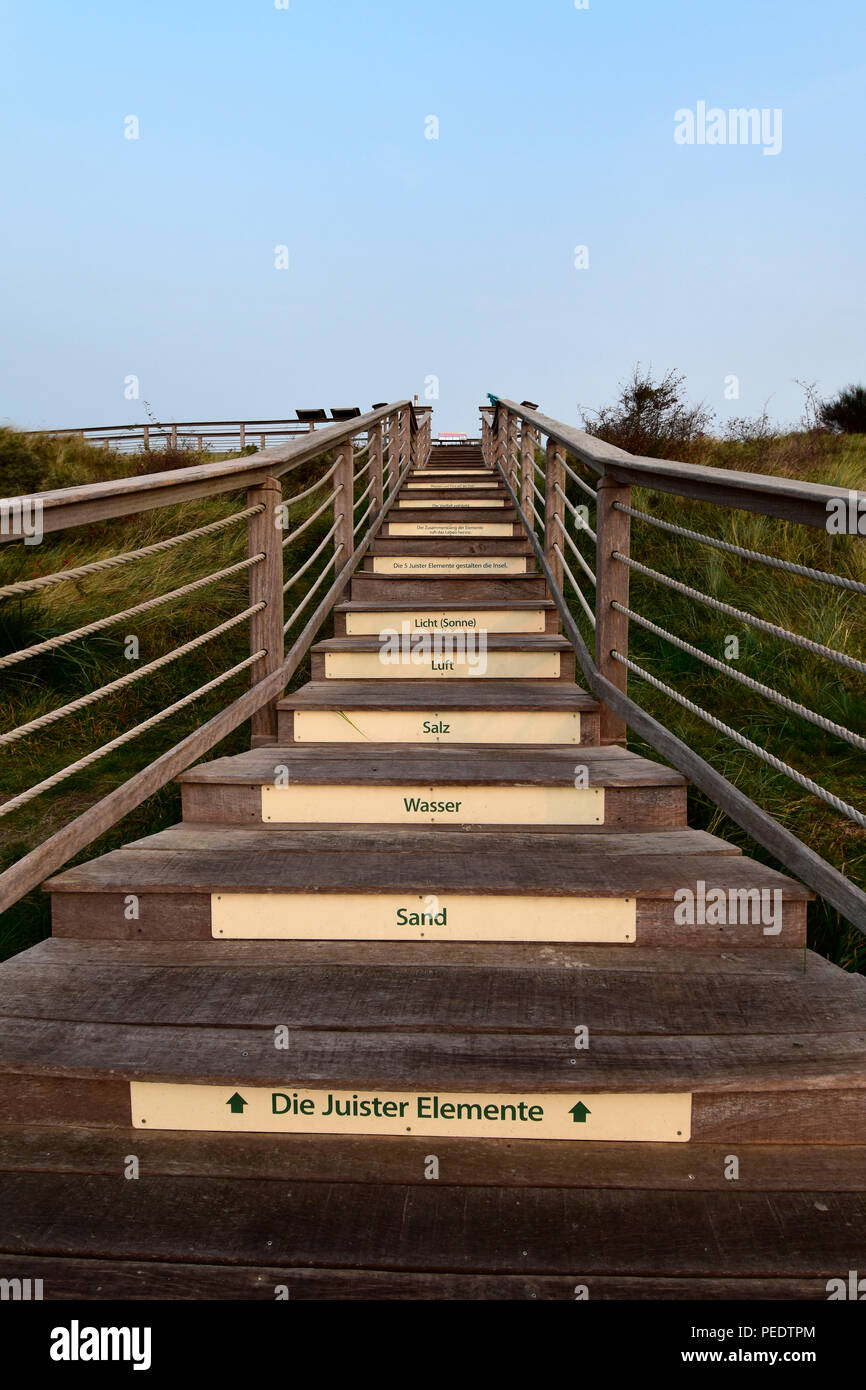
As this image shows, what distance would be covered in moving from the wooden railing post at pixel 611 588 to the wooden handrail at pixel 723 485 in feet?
0.33

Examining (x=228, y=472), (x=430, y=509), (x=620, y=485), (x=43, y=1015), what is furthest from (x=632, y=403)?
(x=43, y=1015)

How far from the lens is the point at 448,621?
445 cm

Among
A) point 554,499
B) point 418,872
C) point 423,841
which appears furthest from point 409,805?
point 554,499

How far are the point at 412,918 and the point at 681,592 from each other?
5.04ft

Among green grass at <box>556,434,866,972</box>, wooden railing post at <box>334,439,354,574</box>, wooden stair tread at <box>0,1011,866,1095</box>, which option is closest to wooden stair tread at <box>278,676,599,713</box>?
green grass at <box>556,434,866,972</box>

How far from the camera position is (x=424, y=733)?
347 cm

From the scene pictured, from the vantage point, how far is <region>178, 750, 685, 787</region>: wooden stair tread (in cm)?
283

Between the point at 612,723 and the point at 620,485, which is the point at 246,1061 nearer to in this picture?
the point at 612,723

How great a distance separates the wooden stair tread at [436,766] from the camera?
2.83 meters

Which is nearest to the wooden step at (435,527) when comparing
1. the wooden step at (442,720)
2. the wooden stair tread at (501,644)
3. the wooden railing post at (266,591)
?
the wooden stair tread at (501,644)

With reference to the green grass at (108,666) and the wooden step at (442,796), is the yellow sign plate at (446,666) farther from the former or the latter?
the wooden step at (442,796)

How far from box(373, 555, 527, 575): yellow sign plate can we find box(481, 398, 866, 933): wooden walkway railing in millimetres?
242

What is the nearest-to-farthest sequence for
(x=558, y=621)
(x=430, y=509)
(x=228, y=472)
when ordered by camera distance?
(x=228, y=472), (x=558, y=621), (x=430, y=509)
